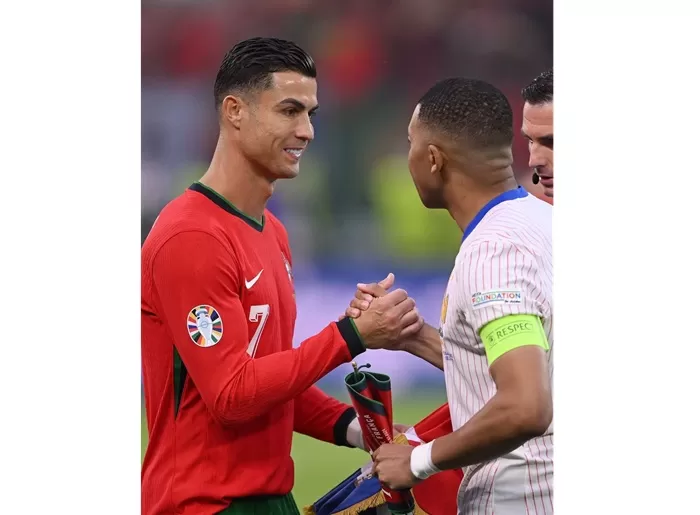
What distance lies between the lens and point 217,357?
300 centimetres

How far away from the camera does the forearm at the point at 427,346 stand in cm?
336

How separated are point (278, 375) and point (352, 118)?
1.04m

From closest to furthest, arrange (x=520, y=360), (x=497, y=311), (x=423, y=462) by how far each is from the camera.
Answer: (x=520, y=360) < (x=497, y=311) < (x=423, y=462)

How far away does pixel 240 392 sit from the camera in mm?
2998

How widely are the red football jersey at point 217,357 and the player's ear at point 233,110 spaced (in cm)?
27

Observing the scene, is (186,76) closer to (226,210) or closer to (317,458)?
(226,210)

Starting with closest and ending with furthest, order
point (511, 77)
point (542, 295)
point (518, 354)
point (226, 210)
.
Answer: point (518, 354)
point (542, 295)
point (226, 210)
point (511, 77)

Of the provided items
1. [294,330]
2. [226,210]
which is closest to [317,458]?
[294,330]

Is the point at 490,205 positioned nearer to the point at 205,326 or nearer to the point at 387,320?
the point at 387,320

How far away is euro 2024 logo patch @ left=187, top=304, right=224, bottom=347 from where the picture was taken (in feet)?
9.87

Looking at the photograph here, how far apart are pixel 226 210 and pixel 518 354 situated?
1.14 m

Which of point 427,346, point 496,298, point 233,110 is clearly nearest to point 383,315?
point 427,346

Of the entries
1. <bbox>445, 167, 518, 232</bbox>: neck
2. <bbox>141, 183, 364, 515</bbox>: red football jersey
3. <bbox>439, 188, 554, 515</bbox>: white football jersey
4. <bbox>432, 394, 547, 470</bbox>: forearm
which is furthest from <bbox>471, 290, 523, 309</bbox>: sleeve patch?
<bbox>141, 183, 364, 515</bbox>: red football jersey

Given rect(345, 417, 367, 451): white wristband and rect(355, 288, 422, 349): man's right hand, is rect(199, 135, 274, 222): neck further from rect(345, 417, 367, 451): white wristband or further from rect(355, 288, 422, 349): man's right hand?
rect(345, 417, 367, 451): white wristband
